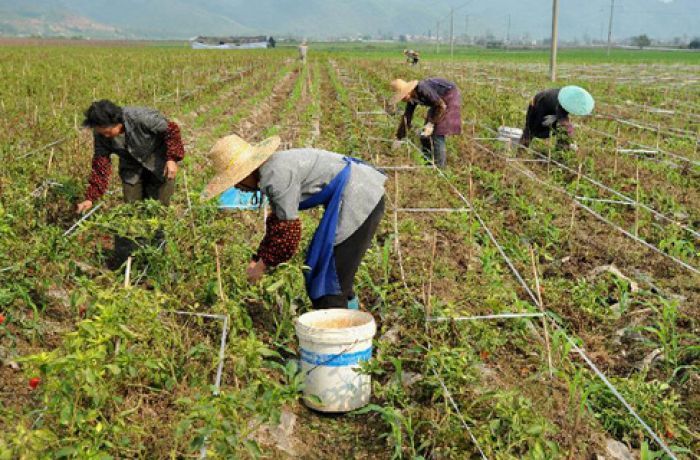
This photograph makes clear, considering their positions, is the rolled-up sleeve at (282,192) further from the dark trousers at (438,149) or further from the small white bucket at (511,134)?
the small white bucket at (511,134)

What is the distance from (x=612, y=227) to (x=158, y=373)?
4249 millimetres

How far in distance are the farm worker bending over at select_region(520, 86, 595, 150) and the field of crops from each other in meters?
0.52

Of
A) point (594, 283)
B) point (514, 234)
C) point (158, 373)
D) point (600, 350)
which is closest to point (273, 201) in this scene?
point (158, 373)

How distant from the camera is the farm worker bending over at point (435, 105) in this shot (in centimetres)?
675

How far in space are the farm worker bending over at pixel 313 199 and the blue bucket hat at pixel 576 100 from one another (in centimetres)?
393

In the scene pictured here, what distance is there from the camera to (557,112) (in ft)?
23.6

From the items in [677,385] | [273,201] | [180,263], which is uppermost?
[273,201]

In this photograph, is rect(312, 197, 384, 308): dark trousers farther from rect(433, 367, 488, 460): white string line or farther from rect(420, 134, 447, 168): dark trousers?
rect(420, 134, 447, 168): dark trousers

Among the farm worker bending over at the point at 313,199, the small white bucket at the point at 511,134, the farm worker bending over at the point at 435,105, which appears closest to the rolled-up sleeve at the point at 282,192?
the farm worker bending over at the point at 313,199

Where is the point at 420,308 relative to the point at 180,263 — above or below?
below

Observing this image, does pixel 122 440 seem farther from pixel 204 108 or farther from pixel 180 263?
pixel 204 108

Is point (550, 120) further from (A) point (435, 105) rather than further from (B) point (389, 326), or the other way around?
(B) point (389, 326)

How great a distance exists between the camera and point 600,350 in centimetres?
391

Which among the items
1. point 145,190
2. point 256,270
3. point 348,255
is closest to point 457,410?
point 348,255
